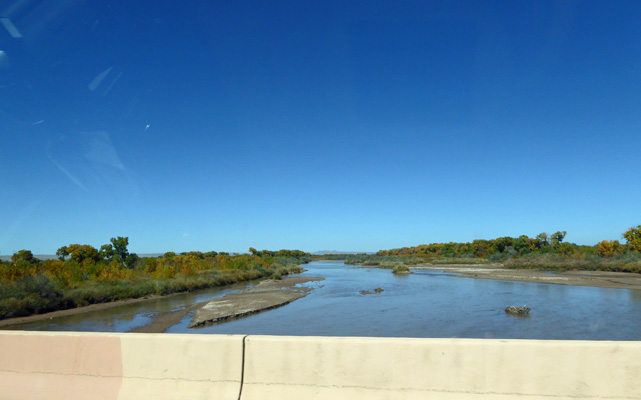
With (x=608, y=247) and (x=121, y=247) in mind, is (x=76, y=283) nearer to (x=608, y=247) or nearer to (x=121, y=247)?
(x=121, y=247)

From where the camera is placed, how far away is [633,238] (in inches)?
2881

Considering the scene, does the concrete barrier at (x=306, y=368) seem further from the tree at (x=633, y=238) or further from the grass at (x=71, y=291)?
the tree at (x=633, y=238)

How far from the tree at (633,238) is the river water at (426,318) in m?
49.1

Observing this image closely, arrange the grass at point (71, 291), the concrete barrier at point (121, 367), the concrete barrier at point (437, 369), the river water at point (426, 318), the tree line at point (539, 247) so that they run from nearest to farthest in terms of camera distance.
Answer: the concrete barrier at point (437, 369) < the concrete barrier at point (121, 367) < the river water at point (426, 318) < the grass at point (71, 291) < the tree line at point (539, 247)

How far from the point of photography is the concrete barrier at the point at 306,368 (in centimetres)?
404

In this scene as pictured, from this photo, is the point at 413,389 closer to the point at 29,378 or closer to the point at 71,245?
the point at 29,378

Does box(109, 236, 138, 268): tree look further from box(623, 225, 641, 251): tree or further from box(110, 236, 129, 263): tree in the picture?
box(623, 225, 641, 251): tree

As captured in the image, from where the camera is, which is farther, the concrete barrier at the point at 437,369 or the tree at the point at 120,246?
the tree at the point at 120,246

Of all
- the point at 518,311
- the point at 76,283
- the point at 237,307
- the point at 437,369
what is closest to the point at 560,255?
the point at 518,311

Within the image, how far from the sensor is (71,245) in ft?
198

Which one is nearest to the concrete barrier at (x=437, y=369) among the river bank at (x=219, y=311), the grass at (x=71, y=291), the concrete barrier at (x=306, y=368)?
the concrete barrier at (x=306, y=368)

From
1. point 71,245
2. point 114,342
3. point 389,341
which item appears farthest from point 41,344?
point 71,245

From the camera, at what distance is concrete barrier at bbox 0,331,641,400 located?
4.04m

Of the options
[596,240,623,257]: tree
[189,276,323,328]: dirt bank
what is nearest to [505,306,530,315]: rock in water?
[189,276,323,328]: dirt bank
